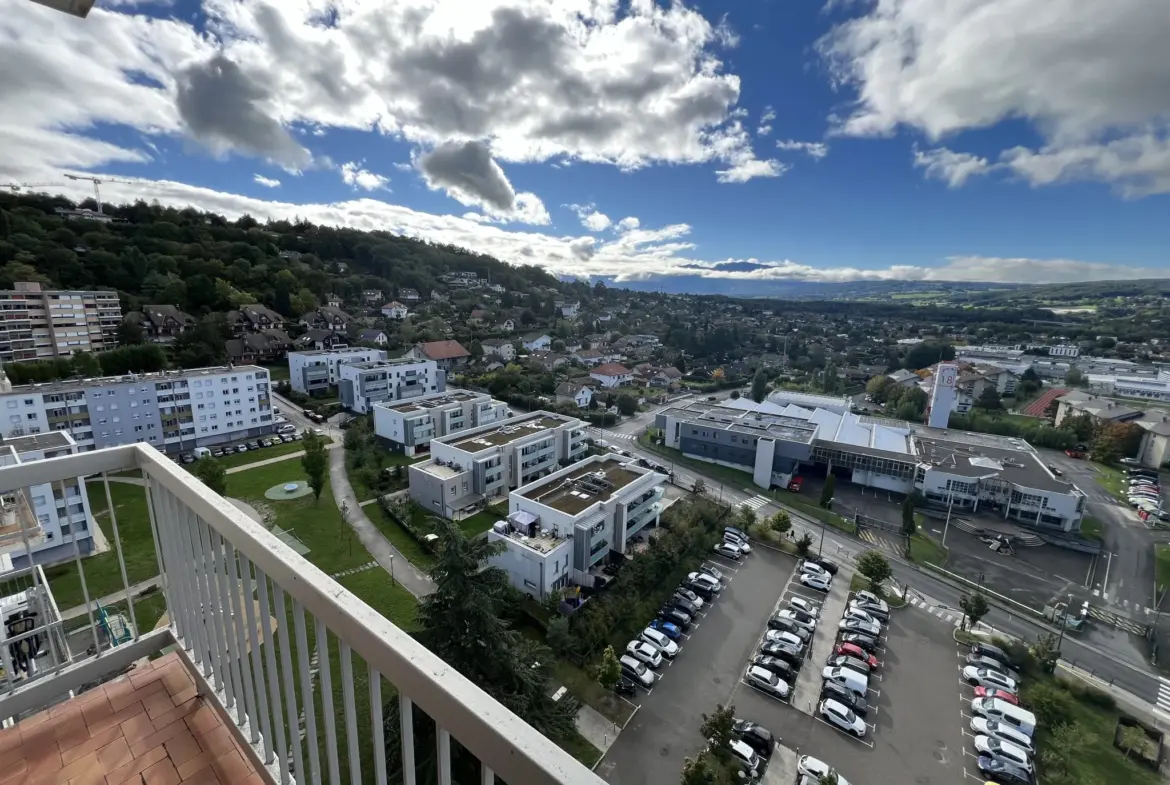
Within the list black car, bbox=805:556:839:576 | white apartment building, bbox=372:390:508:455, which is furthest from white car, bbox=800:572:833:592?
white apartment building, bbox=372:390:508:455

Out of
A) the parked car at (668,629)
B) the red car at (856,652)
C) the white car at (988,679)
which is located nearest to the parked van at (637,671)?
the parked car at (668,629)

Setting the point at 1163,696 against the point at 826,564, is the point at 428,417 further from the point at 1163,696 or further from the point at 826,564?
the point at 1163,696

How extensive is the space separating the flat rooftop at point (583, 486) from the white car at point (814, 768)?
6.70 metres

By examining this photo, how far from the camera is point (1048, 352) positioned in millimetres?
48219

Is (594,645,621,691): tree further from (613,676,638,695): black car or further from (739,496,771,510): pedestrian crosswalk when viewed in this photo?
Answer: (739,496,771,510): pedestrian crosswalk

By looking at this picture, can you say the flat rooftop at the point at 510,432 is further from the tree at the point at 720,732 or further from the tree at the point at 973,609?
the tree at the point at 973,609

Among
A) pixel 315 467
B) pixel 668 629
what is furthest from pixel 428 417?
pixel 668 629

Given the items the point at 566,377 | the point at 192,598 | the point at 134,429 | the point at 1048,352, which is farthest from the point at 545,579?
the point at 1048,352

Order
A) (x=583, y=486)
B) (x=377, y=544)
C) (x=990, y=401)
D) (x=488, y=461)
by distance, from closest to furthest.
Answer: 1. (x=377, y=544)
2. (x=583, y=486)
3. (x=488, y=461)
4. (x=990, y=401)

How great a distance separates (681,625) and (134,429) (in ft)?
68.3

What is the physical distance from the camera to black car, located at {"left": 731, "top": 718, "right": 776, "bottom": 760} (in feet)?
27.9

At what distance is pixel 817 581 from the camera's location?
13250 millimetres

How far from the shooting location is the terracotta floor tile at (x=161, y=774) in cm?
169

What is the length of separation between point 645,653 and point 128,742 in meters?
10.0
